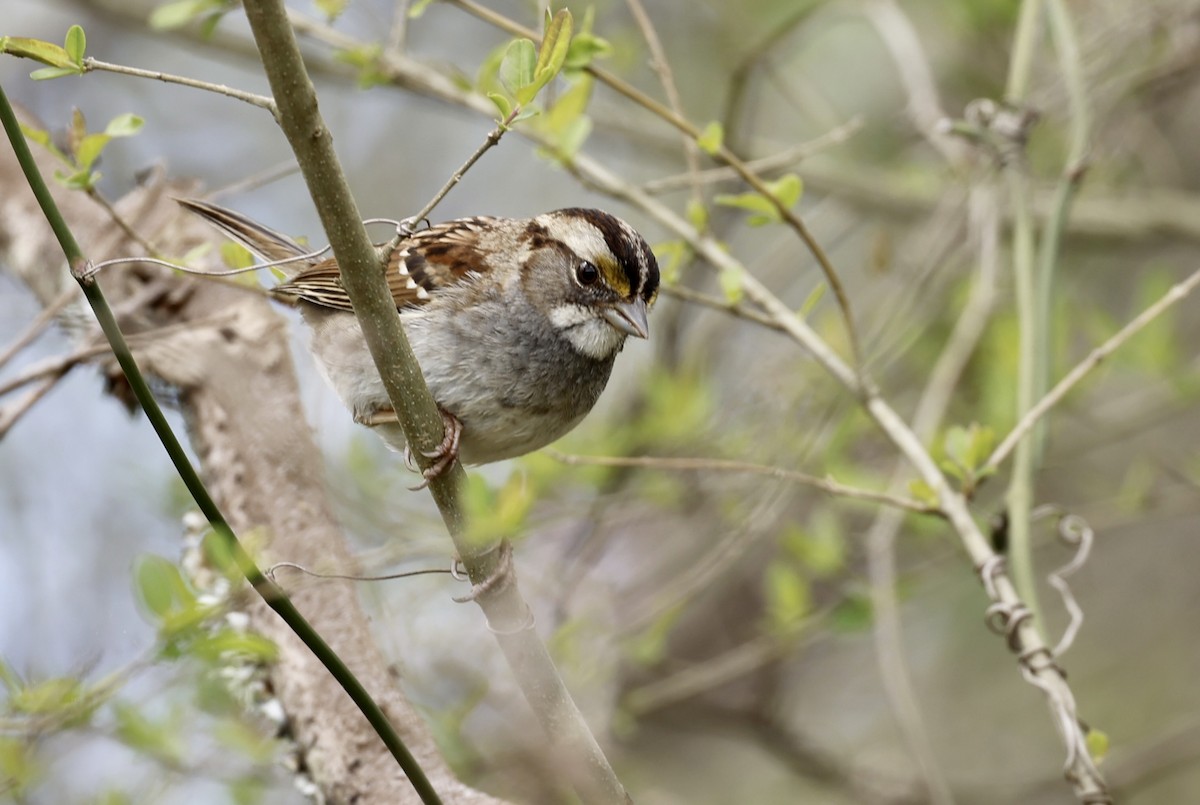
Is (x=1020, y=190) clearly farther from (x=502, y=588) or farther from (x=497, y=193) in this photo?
(x=497, y=193)

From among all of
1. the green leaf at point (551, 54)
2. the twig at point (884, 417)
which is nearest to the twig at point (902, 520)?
the twig at point (884, 417)

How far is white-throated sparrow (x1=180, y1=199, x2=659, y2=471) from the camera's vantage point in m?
2.80

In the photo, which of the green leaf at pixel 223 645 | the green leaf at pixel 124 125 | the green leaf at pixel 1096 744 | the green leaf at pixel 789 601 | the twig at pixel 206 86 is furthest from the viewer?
the green leaf at pixel 789 601

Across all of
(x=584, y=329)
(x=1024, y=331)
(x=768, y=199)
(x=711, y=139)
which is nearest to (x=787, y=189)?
(x=768, y=199)

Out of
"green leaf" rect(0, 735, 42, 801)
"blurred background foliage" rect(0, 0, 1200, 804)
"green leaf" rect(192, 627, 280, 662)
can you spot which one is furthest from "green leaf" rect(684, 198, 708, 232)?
"green leaf" rect(0, 735, 42, 801)

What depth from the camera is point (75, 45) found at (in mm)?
1991

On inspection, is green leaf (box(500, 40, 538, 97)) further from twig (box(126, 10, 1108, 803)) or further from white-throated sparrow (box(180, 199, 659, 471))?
twig (box(126, 10, 1108, 803))

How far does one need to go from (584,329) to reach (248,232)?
0.98 metres

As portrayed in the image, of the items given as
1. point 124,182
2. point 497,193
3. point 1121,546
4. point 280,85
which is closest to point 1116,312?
point 1121,546

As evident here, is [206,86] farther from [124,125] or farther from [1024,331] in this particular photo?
[1024,331]

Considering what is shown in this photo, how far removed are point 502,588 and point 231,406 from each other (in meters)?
1.31

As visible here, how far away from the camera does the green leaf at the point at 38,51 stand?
1969 mm

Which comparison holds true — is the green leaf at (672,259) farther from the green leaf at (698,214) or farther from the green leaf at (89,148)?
the green leaf at (89,148)

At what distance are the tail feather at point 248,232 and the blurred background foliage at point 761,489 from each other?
50 centimetres
